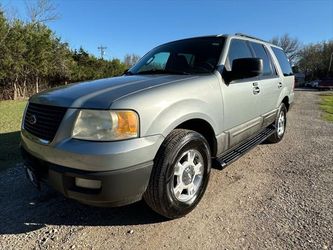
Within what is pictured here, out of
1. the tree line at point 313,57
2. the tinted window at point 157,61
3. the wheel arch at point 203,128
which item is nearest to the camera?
the wheel arch at point 203,128

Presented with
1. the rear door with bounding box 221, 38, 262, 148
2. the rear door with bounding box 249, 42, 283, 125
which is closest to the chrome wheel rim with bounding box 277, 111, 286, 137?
the rear door with bounding box 249, 42, 283, 125

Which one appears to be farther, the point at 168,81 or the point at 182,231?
the point at 168,81

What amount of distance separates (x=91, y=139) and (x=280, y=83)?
4338 millimetres

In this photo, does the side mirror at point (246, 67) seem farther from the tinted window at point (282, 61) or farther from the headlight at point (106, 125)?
the tinted window at point (282, 61)

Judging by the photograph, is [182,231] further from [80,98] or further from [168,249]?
[80,98]

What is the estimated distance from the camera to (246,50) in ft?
14.4

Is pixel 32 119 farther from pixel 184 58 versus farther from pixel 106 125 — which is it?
pixel 184 58

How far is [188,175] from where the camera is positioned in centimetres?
303

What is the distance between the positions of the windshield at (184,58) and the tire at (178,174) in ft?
3.48

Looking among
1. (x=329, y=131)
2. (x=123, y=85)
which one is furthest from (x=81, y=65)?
(x=123, y=85)

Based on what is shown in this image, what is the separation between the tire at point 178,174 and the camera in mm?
2615

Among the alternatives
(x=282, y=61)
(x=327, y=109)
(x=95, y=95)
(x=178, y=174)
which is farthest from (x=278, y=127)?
(x=327, y=109)

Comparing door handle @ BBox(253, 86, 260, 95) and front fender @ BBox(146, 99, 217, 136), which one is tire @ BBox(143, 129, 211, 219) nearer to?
front fender @ BBox(146, 99, 217, 136)

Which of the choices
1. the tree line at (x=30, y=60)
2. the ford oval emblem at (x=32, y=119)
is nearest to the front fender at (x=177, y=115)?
the ford oval emblem at (x=32, y=119)
